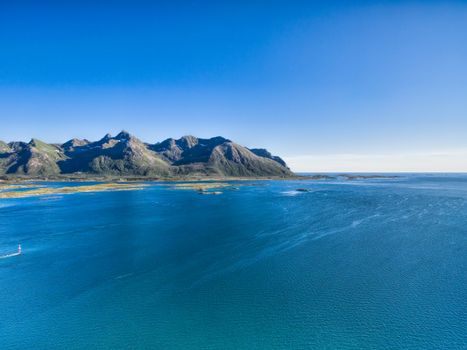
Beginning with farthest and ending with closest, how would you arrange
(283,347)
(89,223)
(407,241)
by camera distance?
(89,223)
(407,241)
(283,347)

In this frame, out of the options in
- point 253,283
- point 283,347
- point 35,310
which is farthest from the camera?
point 253,283

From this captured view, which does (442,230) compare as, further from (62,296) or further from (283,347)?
(62,296)

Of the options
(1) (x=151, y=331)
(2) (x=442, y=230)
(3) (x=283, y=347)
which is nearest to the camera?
(3) (x=283, y=347)

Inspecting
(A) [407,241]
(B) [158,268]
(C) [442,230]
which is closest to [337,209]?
(C) [442,230]

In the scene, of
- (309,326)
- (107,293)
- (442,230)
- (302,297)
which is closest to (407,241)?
(442,230)

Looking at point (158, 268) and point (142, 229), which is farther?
point (142, 229)

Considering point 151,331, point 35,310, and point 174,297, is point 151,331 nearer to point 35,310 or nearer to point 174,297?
point 174,297
